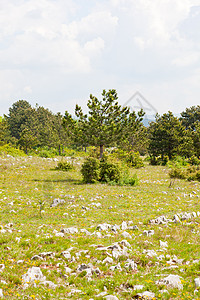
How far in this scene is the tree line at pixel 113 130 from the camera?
2914 centimetres

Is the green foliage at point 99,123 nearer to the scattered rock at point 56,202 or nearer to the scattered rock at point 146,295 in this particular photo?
the scattered rock at point 56,202

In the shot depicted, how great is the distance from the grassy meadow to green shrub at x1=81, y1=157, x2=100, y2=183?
7653 mm

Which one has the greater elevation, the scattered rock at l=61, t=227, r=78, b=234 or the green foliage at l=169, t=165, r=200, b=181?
the green foliage at l=169, t=165, r=200, b=181

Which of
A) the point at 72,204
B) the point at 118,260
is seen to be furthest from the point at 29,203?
the point at 118,260

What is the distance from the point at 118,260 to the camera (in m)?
7.72

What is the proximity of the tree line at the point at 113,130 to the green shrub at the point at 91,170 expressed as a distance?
5.81 m

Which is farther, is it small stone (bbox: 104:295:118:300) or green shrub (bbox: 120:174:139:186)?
green shrub (bbox: 120:174:139:186)

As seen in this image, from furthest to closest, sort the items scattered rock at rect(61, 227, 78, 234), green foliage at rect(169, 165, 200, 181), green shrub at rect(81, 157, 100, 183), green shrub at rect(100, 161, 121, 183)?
green foliage at rect(169, 165, 200, 181) < green shrub at rect(100, 161, 121, 183) < green shrub at rect(81, 157, 100, 183) < scattered rock at rect(61, 227, 78, 234)

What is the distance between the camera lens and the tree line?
29.1m

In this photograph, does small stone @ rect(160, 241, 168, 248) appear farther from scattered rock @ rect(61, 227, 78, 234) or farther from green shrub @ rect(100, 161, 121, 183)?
green shrub @ rect(100, 161, 121, 183)

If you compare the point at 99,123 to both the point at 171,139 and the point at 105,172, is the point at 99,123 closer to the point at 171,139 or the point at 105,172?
the point at 105,172

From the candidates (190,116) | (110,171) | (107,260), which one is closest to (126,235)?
(107,260)

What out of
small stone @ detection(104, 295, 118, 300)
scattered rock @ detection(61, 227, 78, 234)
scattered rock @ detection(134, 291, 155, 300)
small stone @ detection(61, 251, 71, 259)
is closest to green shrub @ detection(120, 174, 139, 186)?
scattered rock @ detection(61, 227, 78, 234)

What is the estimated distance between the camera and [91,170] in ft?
78.2
